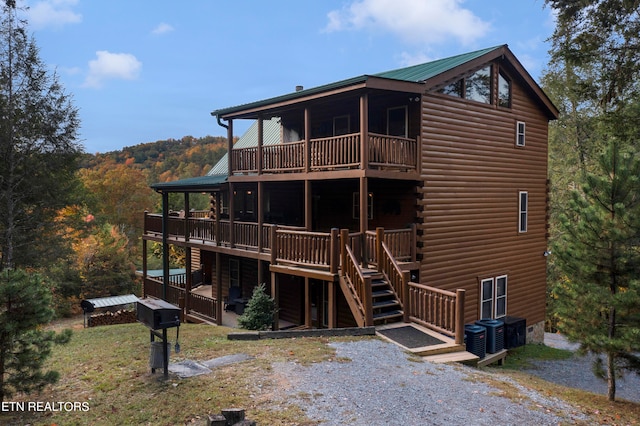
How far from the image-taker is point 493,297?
640 inches

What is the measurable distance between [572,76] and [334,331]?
85.0ft

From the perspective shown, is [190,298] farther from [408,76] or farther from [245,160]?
[408,76]

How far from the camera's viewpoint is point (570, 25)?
49.4 feet

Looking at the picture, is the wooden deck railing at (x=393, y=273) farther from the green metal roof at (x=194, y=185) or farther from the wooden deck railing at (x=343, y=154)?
the green metal roof at (x=194, y=185)

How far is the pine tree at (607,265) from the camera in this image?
29.6 feet

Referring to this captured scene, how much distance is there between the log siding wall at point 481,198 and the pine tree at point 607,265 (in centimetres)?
448

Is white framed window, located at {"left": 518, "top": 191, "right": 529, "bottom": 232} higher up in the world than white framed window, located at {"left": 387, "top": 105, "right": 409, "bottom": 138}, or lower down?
lower down

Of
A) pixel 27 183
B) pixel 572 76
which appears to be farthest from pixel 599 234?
pixel 572 76

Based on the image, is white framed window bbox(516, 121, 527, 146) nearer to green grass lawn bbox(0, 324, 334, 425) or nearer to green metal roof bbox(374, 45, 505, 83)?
green metal roof bbox(374, 45, 505, 83)

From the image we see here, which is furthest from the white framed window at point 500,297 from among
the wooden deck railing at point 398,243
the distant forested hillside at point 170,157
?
the distant forested hillside at point 170,157

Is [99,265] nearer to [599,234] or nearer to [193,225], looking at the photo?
[193,225]

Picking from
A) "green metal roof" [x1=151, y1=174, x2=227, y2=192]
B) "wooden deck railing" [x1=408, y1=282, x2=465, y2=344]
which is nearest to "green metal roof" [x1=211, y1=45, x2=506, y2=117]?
"green metal roof" [x1=151, y1=174, x2=227, y2=192]

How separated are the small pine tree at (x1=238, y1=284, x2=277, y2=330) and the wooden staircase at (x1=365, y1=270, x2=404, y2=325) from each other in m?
3.47

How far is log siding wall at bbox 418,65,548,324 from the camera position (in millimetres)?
13891
